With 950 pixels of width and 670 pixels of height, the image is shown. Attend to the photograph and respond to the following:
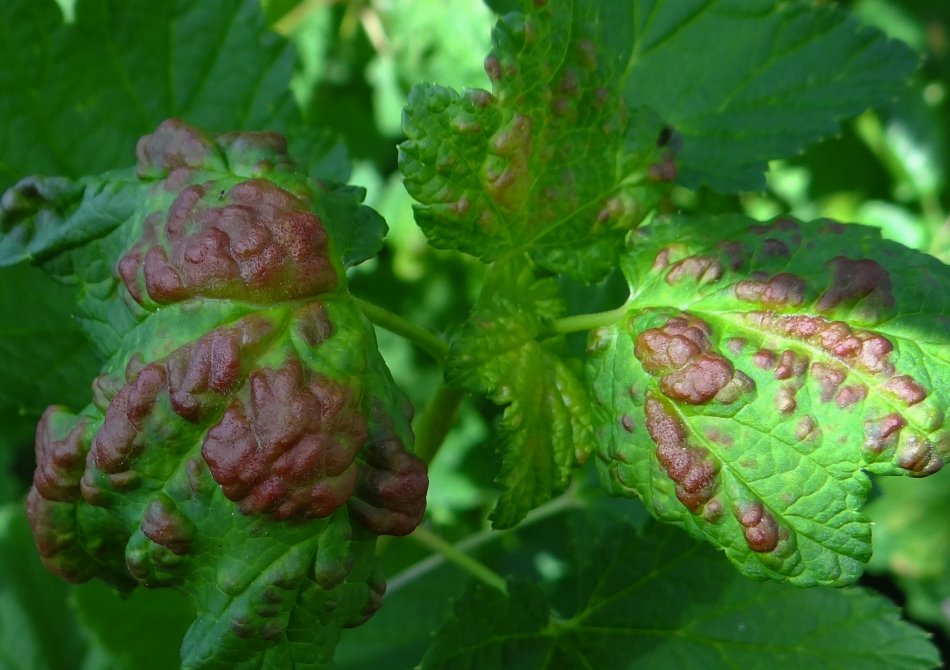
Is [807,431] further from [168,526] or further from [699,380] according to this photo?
[168,526]

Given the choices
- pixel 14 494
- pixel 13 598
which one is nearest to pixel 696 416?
pixel 13 598

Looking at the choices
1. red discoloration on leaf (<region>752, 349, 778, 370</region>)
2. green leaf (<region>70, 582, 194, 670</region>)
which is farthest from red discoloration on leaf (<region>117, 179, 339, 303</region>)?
green leaf (<region>70, 582, 194, 670</region>)

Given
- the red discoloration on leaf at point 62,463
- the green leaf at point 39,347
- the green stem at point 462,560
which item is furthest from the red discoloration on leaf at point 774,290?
the green leaf at point 39,347

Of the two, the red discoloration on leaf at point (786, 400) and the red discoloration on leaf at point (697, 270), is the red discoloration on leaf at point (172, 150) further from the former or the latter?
the red discoloration on leaf at point (786, 400)

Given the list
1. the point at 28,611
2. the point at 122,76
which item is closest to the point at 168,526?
the point at 122,76

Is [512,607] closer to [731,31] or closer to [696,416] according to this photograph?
[696,416]

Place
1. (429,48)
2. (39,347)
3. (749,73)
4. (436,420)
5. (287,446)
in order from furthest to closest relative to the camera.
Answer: (429,48), (749,73), (39,347), (436,420), (287,446)
